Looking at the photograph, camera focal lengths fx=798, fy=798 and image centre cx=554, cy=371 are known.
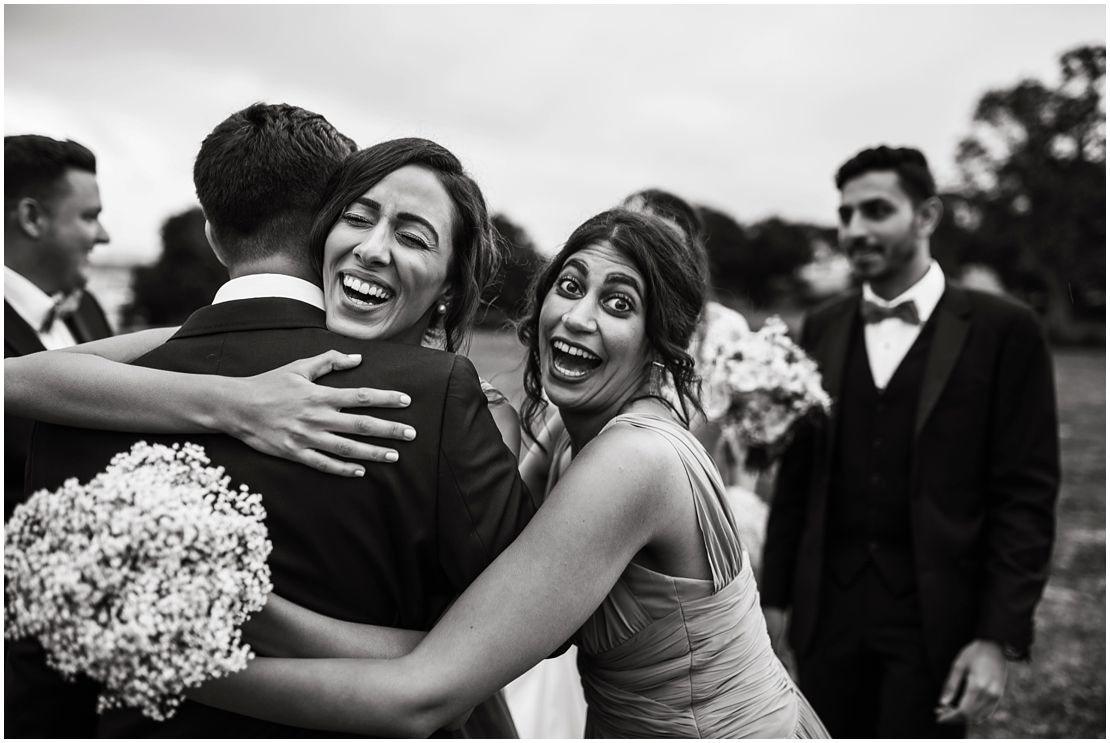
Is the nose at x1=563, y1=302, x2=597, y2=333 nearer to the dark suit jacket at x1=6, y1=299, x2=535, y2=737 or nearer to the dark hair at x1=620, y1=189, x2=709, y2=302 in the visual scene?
the dark suit jacket at x1=6, y1=299, x2=535, y2=737

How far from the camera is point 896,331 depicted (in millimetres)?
4473

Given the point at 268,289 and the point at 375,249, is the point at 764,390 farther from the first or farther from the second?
the point at 268,289

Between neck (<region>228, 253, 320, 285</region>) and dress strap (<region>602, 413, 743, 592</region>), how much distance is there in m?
1.03

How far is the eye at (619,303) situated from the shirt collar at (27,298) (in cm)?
320

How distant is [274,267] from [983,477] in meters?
3.71

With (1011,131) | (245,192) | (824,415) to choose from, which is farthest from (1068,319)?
(245,192)

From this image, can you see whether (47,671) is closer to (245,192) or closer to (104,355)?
(104,355)

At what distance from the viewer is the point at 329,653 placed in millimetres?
1967

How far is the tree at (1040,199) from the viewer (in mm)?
49656

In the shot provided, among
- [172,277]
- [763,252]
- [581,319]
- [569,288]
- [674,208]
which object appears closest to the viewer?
[581,319]

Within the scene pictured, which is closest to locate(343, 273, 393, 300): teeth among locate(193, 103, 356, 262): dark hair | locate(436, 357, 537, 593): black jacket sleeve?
locate(193, 103, 356, 262): dark hair

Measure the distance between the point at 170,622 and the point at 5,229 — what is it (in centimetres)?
345

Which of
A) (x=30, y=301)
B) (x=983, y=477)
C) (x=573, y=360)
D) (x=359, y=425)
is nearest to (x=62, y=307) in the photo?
(x=30, y=301)

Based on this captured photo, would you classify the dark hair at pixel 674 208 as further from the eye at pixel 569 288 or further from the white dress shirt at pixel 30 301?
the white dress shirt at pixel 30 301
